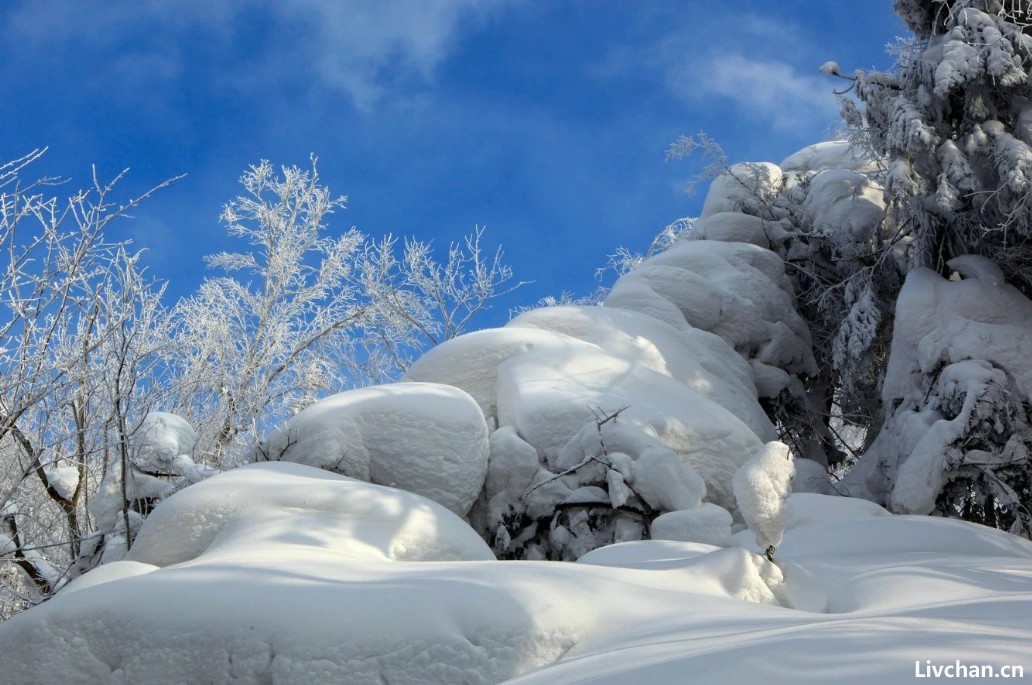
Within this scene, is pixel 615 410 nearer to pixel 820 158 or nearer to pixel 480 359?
pixel 480 359

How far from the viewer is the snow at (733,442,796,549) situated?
4512 millimetres

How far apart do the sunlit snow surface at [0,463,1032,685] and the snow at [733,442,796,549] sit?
189mm

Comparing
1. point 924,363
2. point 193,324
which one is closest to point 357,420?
point 924,363

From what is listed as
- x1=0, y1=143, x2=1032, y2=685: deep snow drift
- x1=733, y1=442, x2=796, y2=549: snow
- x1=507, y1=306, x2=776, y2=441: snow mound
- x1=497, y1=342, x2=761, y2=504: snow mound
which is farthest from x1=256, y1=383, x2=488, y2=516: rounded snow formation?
x1=733, y1=442, x2=796, y2=549: snow

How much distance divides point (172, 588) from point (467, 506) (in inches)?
134

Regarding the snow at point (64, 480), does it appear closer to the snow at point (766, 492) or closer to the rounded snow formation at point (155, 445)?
the rounded snow formation at point (155, 445)

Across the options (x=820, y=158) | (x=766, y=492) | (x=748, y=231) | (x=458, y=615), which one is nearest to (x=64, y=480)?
(x=458, y=615)

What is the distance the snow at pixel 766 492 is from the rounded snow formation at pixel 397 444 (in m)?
2.57

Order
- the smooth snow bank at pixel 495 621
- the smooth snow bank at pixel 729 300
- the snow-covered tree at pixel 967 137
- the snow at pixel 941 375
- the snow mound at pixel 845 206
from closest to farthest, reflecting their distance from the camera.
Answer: the smooth snow bank at pixel 495 621
the snow at pixel 941 375
the snow-covered tree at pixel 967 137
the smooth snow bank at pixel 729 300
the snow mound at pixel 845 206

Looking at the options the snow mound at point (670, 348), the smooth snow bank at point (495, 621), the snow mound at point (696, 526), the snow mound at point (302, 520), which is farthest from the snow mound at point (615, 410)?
the smooth snow bank at point (495, 621)

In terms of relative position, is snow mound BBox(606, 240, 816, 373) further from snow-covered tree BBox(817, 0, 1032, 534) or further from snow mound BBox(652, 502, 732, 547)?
snow mound BBox(652, 502, 732, 547)

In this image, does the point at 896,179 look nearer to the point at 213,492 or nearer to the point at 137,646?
the point at 213,492

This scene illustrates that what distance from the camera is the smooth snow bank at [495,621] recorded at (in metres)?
2.12

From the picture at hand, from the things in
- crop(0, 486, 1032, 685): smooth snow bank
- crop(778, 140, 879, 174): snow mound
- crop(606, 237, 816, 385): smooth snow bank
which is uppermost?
crop(778, 140, 879, 174): snow mound
